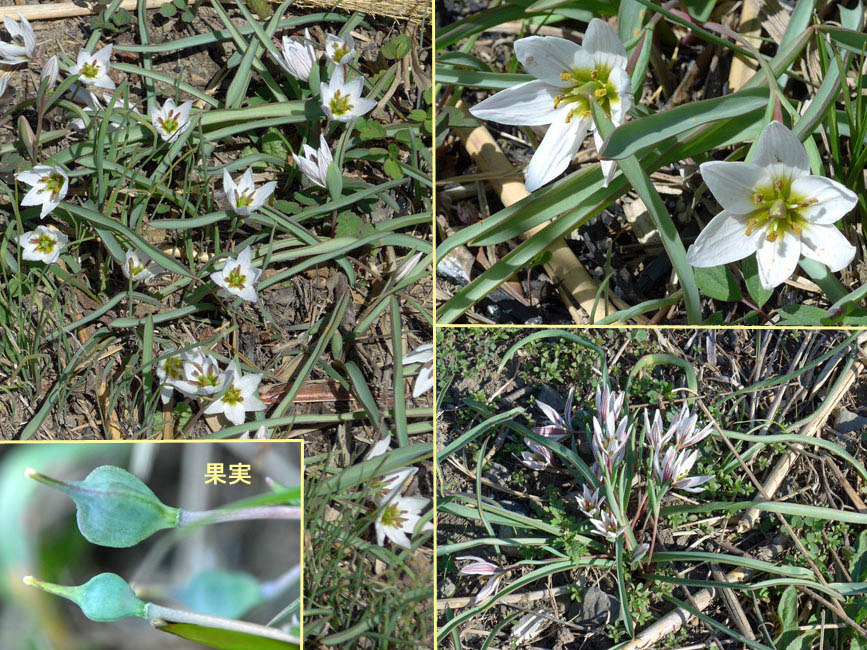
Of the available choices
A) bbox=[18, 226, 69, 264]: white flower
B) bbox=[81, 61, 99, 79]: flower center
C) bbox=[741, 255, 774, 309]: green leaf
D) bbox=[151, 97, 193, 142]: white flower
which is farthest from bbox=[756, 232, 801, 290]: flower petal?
bbox=[81, 61, 99, 79]: flower center

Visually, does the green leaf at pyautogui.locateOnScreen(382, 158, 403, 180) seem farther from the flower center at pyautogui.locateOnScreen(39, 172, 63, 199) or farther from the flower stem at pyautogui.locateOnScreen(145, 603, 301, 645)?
the flower stem at pyautogui.locateOnScreen(145, 603, 301, 645)

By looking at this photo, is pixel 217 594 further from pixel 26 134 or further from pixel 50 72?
pixel 50 72

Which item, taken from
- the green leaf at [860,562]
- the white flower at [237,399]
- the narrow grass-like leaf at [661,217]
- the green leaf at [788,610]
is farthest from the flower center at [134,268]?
the green leaf at [860,562]

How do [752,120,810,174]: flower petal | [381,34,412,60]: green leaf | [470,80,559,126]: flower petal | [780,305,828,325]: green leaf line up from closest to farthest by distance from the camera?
[752,120,810,174]: flower petal, [470,80,559,126]: flower petal, [780,305,828,325]: green leaf, [381,34,412,60]: green leaf

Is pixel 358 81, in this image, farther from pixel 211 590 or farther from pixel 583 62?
pixel 211 590

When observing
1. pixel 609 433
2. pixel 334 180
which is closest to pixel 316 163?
pixel 334 180

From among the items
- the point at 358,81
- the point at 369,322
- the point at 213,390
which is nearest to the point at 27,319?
the point at 213,390
